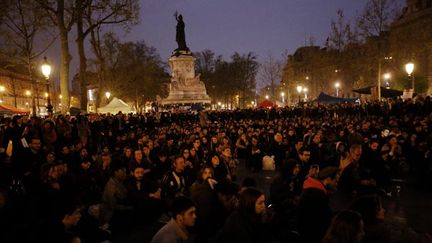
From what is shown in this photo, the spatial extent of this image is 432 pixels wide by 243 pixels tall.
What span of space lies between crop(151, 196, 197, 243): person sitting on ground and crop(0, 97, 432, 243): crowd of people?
0.5 inches

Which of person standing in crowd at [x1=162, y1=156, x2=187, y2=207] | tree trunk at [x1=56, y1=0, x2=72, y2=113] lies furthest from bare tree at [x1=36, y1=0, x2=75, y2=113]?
person standing in crowd at [x1=162, y1=156, x2=187, y2=207]

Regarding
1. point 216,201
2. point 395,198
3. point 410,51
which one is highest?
point 410,51

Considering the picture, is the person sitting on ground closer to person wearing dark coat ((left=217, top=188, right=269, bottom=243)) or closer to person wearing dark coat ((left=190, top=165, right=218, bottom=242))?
person wearing dark coat ((left=217, top=188, right=269, bottom=243))

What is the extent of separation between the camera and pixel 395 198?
10.9 metres

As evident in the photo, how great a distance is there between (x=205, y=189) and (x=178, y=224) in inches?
92.6

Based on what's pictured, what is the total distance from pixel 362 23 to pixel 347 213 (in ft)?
114

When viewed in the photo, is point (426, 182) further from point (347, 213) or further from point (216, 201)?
point (347, 213)

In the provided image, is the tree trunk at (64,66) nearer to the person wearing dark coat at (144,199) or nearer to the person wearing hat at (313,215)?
the person wearing dark coat at (144,199)

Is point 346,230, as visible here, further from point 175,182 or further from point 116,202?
point 175,182

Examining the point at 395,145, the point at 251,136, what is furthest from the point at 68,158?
the point at 395,145

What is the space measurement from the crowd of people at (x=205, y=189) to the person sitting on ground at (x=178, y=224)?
0.01 m

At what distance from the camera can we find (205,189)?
745cm

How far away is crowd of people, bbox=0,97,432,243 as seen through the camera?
17.0 ft

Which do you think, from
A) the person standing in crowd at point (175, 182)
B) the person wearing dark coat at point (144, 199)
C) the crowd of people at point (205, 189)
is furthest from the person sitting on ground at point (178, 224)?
the person standing in crowd at point (175, 182)
